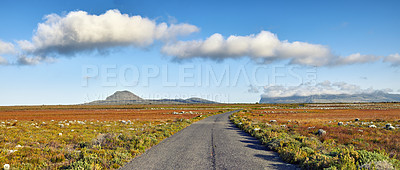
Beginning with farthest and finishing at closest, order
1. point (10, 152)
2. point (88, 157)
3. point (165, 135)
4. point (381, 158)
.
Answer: point (165, 135)
point (10, 152)
point (88, 157)
point (381, 158)

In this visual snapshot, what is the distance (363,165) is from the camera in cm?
817

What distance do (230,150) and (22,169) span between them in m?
10.0

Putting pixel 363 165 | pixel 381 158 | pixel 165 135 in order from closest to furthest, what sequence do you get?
pixel 363 165 → pixel 381 158 → pixel 165 135

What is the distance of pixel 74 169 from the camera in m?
9.23

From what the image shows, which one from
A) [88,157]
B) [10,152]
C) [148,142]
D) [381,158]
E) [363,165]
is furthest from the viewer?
[148,142]

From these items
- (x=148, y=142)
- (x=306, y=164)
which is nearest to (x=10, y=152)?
(x=148, y=142)

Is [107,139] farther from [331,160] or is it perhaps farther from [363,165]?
[363,165]

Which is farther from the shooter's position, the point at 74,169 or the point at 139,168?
the point at 139,168

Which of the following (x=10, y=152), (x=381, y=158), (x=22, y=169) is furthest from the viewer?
(x=10, y=152)

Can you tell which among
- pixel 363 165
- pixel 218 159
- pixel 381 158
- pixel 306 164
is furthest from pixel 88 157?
pixel 381 158

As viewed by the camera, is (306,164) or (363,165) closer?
(363,165)

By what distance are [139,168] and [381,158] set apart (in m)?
9.68

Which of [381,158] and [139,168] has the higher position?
[381,158]

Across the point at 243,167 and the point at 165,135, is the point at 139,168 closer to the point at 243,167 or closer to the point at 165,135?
the point at 243,167
